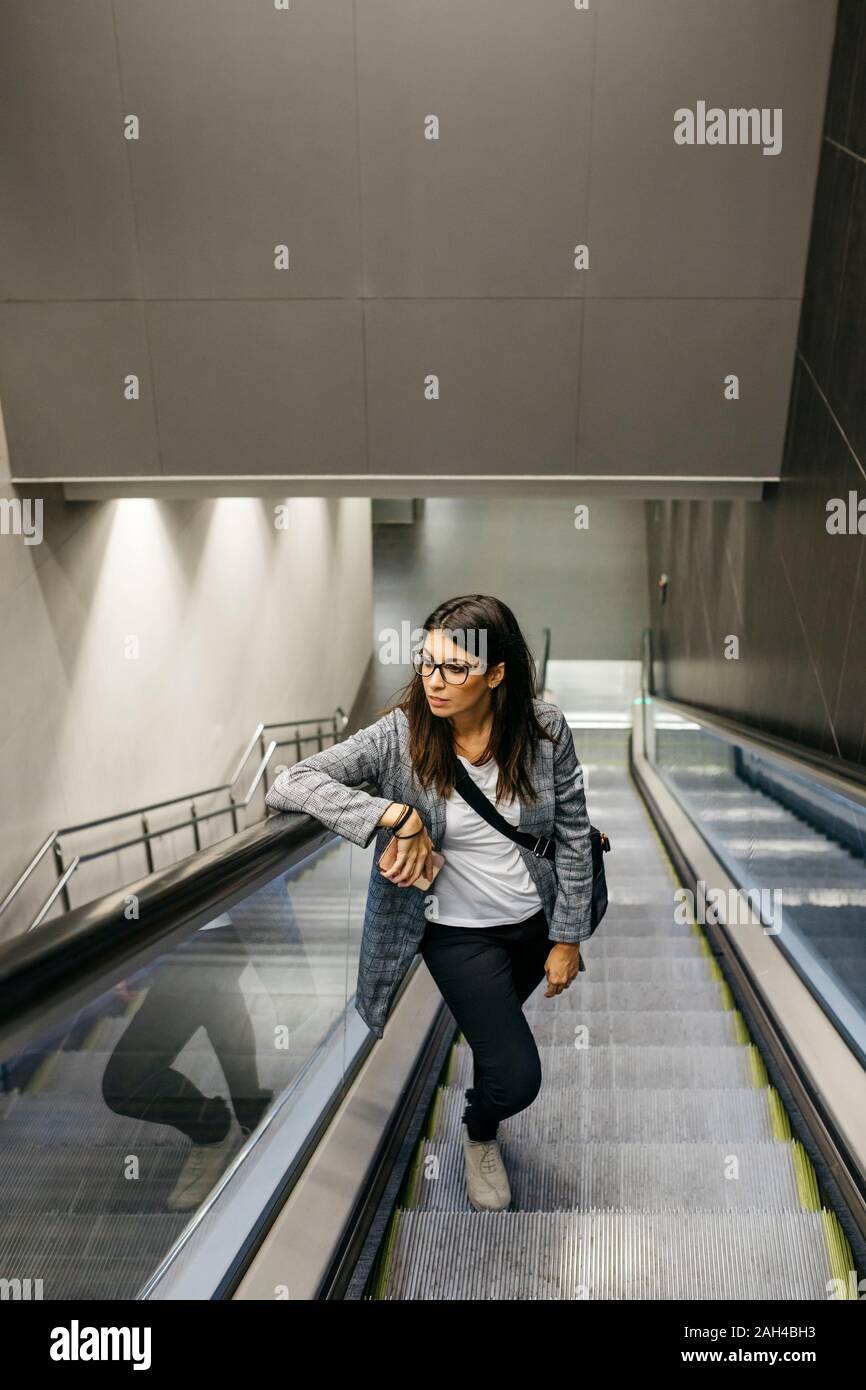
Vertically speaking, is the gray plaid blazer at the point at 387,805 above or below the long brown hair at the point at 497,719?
below

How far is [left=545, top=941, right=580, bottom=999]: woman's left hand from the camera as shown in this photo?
224 centimetres

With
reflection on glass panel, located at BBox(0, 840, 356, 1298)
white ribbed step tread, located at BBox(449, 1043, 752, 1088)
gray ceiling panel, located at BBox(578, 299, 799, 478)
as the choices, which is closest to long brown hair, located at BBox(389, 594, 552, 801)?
reflection on glass panel, located at BBox(0, 840, 356, 1298)

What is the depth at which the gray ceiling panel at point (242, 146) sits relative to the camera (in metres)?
5.28

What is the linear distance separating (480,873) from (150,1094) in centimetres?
83

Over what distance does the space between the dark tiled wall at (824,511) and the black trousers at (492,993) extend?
237 cm

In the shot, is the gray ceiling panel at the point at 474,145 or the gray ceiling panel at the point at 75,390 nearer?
the gray ceiling panel at the point at 474,145

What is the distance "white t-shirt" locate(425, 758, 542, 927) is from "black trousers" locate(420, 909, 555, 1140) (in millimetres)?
38

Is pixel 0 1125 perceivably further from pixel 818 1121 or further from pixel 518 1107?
pixel 818 1121

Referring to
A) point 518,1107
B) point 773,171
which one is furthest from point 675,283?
point 518,1107

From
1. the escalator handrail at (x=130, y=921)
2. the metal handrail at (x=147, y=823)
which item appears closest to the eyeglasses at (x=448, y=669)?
the escalator handrail at (x=130, y=921)

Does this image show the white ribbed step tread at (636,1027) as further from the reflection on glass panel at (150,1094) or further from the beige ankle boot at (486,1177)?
the reflection on glass panel at (150,1094)

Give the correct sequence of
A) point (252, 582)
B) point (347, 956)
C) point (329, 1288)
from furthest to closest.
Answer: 1. point (252, 582)
2. point (347, 956)
3. point (329, 1288)
